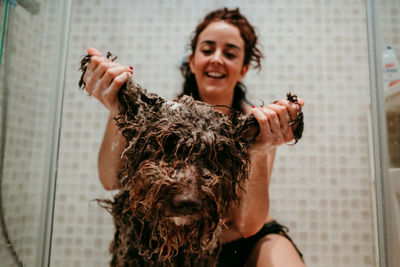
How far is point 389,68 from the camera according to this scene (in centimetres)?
157

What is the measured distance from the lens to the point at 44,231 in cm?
178

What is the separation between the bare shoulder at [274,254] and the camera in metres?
1.97

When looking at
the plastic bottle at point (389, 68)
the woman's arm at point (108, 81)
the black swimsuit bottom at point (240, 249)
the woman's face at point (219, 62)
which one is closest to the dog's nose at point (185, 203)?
the woman's arm at point (108, 81)

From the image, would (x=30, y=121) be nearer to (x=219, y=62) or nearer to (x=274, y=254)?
(x=219, y=62)

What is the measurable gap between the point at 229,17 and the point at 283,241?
1580 millimetres

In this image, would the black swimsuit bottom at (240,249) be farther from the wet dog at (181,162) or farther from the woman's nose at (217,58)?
the woman's nose at (217,58)

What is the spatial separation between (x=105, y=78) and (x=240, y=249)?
1356mm

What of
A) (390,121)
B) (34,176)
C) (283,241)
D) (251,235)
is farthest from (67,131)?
(390,121)

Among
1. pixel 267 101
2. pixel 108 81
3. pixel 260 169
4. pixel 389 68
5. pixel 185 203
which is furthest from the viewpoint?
pixel 267 101

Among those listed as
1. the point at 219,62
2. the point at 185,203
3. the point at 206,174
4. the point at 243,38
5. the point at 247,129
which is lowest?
the point at 185,203

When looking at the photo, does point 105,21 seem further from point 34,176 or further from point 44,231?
point 44,231

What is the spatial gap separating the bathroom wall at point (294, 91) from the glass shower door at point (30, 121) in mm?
241

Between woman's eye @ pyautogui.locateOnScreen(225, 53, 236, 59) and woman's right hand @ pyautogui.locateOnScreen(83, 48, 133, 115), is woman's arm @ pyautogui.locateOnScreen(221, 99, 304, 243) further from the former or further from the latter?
woman's right hand @ pyautogui.locateOnScreen(83, 48, 133, 115)

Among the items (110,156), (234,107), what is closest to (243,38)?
(234,107)
